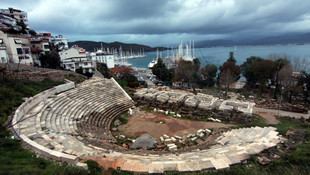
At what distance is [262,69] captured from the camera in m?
30.4

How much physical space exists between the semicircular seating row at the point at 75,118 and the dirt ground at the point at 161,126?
7.19 ft

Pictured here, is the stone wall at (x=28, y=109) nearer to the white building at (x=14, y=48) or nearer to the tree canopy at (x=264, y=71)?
the white building at (x=14, y=48)

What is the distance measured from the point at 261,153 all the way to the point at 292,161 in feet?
4.03

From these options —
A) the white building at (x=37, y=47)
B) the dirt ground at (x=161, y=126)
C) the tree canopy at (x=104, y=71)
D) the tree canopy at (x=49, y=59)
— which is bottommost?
the dirt ground at (x=161, y=126)

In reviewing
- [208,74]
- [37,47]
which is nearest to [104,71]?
[37,47]

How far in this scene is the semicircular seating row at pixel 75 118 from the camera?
9.12m

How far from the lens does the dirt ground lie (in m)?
14.6

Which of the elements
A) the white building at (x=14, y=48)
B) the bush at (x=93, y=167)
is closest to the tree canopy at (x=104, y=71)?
the white building at (x=14, y=48)

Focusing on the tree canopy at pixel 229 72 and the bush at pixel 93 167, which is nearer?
the bush at pixel 93 167

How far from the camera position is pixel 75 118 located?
557 inches

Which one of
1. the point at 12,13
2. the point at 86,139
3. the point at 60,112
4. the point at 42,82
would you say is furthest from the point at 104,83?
the point at 12,13

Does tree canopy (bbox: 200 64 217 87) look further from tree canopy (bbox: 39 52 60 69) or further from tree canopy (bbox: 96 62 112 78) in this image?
tree canopy (bbox: 39 52 60 69)

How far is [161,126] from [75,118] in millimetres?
8105

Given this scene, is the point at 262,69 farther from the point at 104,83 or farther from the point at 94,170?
the point at 94,170
